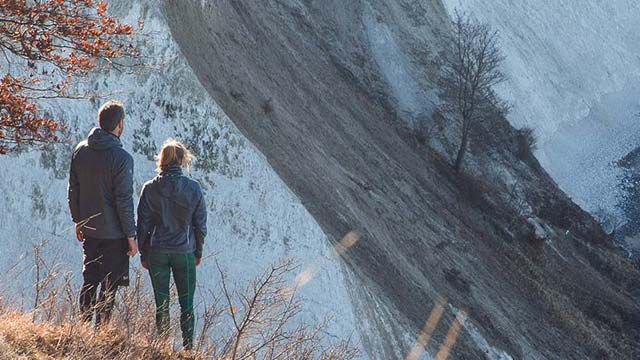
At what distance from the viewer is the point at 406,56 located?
32.3m

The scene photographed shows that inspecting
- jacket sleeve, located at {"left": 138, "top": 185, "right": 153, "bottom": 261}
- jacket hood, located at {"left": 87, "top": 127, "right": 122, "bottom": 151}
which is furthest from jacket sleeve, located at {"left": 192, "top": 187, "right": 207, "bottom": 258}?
jacket hood, located at {"left": 87, "top": 127, "right": 122, "bottom": 151}

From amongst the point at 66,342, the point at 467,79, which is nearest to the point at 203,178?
the point at 66,342

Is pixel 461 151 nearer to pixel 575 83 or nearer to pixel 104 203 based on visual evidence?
pixel 575 83

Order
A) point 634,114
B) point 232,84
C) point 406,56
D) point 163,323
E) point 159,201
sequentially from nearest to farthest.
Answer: point 163,323 → point 159,201 → point 232,84 → point 406,56 → point 634,114

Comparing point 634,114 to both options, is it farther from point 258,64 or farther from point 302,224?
point 302,224

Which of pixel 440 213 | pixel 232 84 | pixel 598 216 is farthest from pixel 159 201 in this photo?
pixel 598 216

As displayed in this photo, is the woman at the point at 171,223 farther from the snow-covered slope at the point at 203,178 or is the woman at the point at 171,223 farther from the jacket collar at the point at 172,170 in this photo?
the snow-covered slope at the point at 203,178

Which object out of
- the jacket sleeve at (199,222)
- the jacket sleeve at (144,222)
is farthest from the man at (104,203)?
the jacket sleeve at (199,222)

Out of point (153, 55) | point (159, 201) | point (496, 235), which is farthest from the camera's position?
point (496, 235)

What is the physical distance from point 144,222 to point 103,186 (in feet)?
1.62

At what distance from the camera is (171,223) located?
6.84 m

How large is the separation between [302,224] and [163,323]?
9.07 meters

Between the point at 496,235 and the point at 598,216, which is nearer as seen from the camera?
the point at 496,235

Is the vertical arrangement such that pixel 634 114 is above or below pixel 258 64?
below
